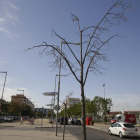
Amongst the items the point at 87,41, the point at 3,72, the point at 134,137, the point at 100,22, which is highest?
the point at 3,72

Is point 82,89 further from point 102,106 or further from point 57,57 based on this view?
point 102,106

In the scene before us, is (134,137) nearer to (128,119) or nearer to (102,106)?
(128,119)

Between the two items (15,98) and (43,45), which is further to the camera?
(15,98)

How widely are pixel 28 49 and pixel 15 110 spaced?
67.1m

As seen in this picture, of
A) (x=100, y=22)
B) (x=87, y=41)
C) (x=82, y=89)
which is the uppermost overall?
(x=100, y=22)

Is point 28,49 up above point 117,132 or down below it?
above

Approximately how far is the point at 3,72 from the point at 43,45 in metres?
29.6

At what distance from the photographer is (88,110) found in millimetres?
50000

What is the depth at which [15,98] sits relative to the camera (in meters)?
140

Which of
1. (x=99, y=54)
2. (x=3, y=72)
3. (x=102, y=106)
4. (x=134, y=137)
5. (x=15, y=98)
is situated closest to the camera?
(x=99, y=54)

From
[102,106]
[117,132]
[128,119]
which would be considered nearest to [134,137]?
[117,132]

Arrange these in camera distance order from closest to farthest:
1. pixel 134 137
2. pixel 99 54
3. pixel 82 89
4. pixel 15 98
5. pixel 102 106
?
pixel 82 89 → pixel 99 54 → pixel 134 137 → pixel 102 106 → pixel 15 98

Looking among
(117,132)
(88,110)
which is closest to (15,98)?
(88,110)

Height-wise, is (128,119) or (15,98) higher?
(15,98)
